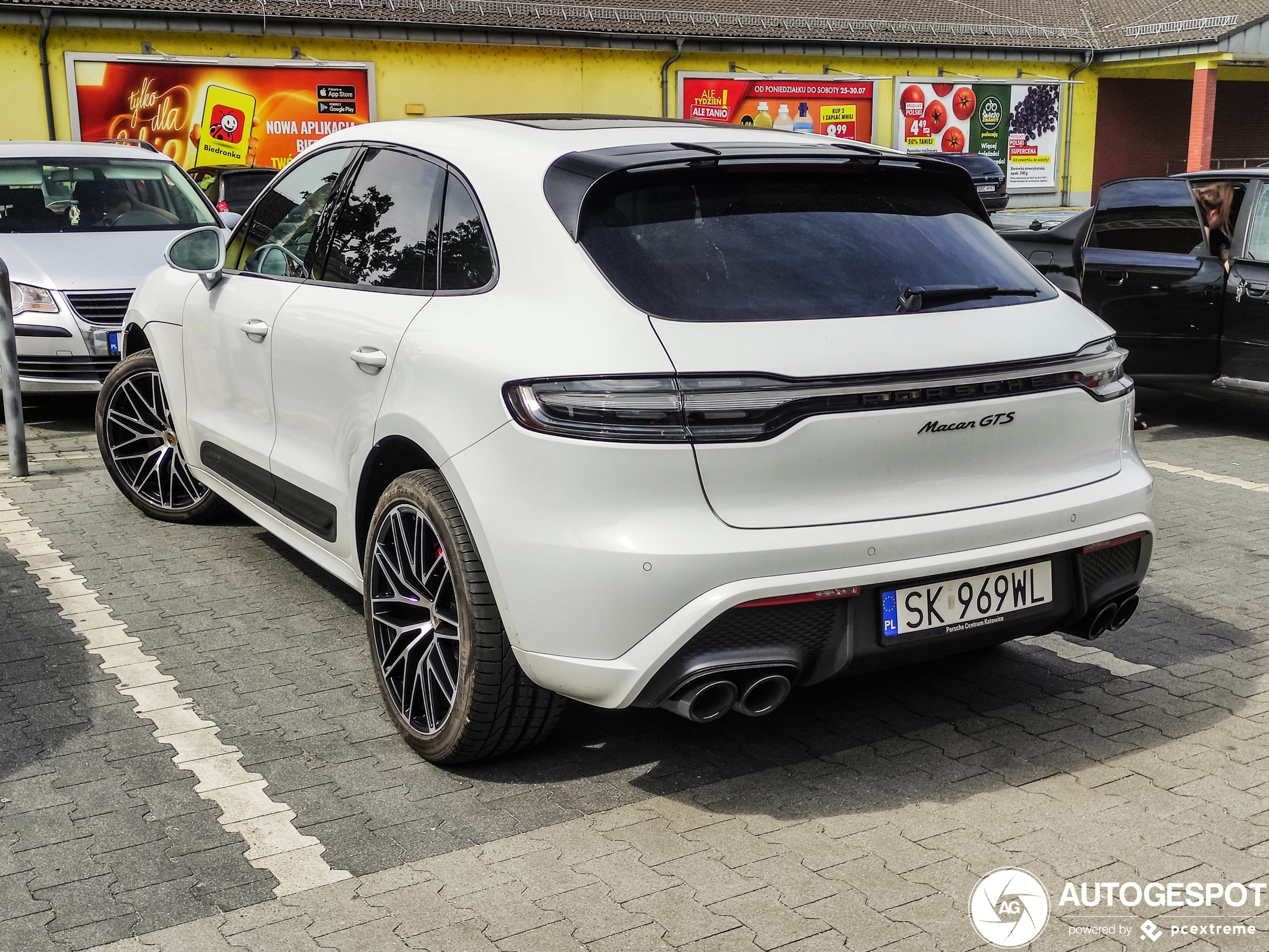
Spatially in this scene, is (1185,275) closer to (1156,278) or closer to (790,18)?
(1156,278)

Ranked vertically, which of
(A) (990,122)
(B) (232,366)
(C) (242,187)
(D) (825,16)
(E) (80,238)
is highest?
(D) (825,16)

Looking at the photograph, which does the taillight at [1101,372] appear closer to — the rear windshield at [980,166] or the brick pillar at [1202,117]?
the rear windshield at [980,166]

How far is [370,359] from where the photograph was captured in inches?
149

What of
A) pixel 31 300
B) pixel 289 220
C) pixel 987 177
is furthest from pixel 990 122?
pixel 289 220

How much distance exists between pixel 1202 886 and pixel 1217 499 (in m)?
4.20

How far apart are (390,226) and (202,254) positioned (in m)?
1.35

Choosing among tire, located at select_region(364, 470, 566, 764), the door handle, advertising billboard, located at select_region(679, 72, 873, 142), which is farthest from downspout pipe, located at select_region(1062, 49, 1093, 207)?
Result: tire, located at select_region(364, 470, 566, 764)

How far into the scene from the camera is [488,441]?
3.20m

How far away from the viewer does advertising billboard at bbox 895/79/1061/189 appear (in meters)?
33.2

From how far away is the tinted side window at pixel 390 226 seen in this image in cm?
384

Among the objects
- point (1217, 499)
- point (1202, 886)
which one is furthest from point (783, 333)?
point (1217, 499)

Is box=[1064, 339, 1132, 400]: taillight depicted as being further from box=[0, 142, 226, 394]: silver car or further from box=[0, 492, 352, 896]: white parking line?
box=[0, 142, 226, 394]: silver car

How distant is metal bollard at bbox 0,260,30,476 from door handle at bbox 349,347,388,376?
3912mm

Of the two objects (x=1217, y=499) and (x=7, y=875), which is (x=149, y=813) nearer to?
(x=7, y=875)
